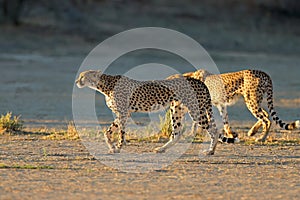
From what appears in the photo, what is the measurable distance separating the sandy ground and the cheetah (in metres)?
0.90

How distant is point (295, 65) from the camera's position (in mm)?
26859

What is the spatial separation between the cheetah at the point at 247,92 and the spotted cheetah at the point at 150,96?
4.57ft

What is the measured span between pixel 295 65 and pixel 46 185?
19.6 m

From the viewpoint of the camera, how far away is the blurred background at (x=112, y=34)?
1778 cm

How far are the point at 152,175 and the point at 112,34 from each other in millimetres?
23790

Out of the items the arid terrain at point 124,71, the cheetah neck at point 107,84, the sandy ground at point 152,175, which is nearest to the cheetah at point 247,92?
the arid terrain at point 124,71

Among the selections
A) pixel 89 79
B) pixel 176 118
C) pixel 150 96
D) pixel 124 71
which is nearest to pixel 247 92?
pixel 176 118

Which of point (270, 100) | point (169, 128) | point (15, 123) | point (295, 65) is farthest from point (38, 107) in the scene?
point (295, 65)

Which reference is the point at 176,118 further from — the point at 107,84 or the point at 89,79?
the point at 89,79

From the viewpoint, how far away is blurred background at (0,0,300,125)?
17.8 meters

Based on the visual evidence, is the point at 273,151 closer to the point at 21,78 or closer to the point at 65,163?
the point at 65,163

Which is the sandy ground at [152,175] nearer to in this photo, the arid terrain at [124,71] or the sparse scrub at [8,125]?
the arid terrain at [124,71]

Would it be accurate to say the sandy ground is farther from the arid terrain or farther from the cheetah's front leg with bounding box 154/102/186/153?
the cheetah's front leg with bounding box 154/102/186/153

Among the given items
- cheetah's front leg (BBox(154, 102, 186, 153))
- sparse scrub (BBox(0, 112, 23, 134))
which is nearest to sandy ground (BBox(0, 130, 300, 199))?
cheetah's front leg (BBox(154, 102, 186, 153))
